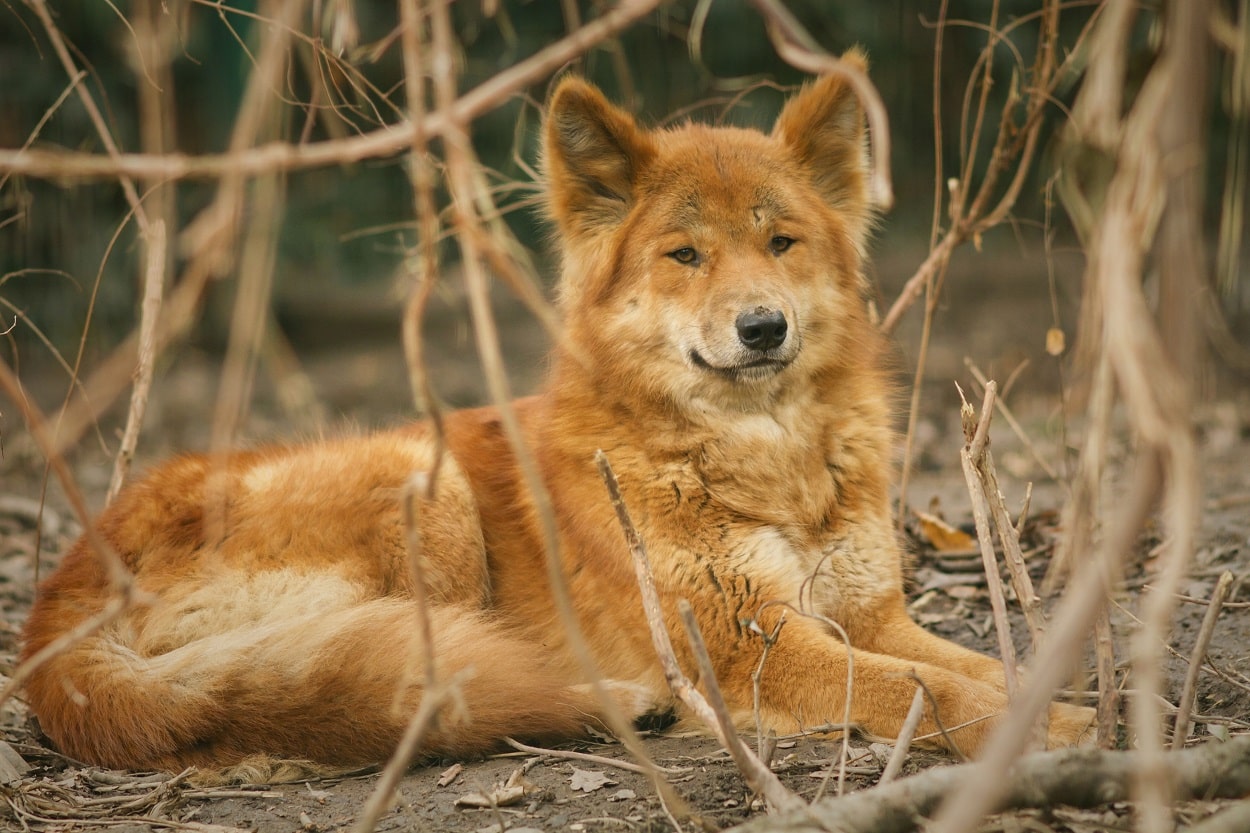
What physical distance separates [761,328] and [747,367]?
0.16 m

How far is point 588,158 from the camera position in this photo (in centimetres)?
371

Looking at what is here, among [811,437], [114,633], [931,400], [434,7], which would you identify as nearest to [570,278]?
[811,437]

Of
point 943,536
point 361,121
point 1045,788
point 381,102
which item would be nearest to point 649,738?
point 1045,788

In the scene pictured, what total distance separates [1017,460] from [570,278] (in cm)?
313

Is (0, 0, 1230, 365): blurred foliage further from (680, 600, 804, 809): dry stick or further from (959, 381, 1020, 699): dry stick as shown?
(680, 600, 804, 809): dry stick

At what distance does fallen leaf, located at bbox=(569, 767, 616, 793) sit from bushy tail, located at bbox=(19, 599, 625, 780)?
209mm

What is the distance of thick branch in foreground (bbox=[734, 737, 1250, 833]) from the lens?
1.94 meters

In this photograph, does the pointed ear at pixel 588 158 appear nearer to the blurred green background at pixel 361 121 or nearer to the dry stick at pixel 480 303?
the dry stick at pixel 480 303

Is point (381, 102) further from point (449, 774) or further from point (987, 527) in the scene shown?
point (987, 527)

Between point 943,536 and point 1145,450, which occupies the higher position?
point 1145,450

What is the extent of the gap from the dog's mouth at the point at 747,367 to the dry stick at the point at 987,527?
80 centimetres

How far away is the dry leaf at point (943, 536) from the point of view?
179 inches

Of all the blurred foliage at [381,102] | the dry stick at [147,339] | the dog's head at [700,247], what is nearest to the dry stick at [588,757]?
the dog's head at [700,247]

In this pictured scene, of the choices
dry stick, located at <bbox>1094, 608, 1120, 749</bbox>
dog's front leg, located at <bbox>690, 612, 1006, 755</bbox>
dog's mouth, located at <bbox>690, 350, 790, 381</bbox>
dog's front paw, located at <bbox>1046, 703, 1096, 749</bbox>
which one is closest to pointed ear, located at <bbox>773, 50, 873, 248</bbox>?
dog's mouth, located at <bbox>690, 350, 790, 381</bbox>
